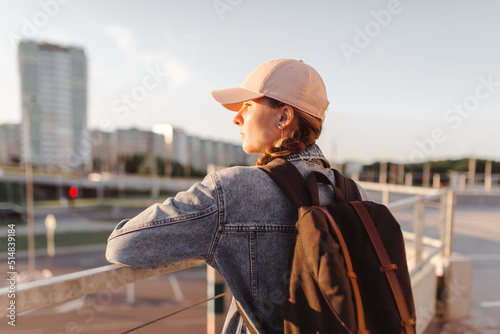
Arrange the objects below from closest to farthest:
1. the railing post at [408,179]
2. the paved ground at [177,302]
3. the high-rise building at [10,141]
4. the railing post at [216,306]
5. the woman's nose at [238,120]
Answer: the woman's nose at [238,120] < the railing post at [216,306] < the paved ground at [177,302] < the railing post at [408,179] < the high-rise building at [10,141]

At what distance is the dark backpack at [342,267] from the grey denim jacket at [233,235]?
6 centimetres

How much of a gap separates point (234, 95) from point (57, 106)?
6282cm

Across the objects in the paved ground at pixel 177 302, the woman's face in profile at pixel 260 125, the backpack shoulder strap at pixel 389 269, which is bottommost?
the paved ground at pixel 177 302

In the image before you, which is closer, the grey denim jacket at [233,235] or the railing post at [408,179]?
the grey denim jacket at [233,235]

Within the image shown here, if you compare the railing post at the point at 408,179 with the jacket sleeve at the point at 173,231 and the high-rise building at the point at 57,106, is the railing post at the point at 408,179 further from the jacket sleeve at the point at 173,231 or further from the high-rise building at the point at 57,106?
the high-rise building at the point at 57,106

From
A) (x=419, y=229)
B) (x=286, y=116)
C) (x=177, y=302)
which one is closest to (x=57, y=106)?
(x=177, y=302)

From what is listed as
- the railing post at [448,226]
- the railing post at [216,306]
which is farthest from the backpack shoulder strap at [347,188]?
the railing post at [448,226]

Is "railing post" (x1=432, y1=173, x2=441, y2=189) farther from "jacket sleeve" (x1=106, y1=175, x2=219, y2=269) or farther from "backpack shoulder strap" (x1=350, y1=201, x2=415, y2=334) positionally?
"jacket sleeve" (x1=106, y1=175, x2=219, y2=269)

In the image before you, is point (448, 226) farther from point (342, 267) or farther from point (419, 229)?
point (342, 267)

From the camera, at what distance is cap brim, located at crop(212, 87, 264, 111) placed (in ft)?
3.18

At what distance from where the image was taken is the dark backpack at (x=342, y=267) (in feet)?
2.43

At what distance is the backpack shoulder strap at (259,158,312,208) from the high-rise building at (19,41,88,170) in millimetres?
53251

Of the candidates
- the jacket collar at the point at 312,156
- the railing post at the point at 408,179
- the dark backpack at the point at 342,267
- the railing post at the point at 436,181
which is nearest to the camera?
the dark backpack at the point at 342,267

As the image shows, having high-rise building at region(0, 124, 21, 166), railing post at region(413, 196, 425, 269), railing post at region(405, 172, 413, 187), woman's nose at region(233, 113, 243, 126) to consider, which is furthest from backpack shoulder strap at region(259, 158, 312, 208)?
high-rise building at region(0, 124, 21, 166)
